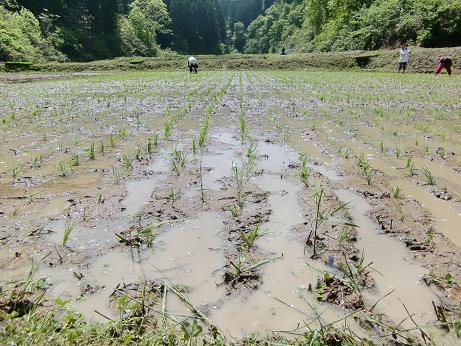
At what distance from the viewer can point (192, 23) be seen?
9988 centimetres

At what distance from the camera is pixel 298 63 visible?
32062mm

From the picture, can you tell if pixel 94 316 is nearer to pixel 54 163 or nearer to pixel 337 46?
pixel 54 163

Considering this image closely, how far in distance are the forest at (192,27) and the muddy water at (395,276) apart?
2844 centimetres

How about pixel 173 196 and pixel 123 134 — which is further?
pixel 123 134

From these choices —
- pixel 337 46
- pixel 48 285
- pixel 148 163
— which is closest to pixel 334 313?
pixel 48 285

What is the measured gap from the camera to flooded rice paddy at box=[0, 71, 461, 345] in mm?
2061

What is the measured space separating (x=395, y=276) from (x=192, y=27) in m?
105

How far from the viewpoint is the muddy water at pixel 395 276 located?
198cm

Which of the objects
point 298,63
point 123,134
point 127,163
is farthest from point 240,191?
Answer: point 298,63

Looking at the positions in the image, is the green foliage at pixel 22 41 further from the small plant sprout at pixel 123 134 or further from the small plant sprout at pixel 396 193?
the small plant sprout at pixel 396 193

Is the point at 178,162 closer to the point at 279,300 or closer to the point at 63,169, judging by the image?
the point at 63,169

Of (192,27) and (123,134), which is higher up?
(123,134)

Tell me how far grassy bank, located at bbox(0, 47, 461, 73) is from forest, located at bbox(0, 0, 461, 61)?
375cm

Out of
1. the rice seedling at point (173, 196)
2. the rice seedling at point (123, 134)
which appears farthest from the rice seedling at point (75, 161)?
the rice seedling at point (173, 196)
